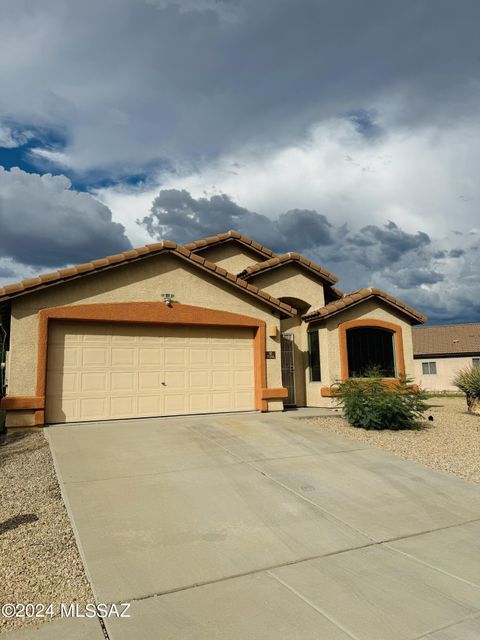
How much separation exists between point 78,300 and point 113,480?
564 centimetres

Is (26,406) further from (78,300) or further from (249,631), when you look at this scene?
(249,631)

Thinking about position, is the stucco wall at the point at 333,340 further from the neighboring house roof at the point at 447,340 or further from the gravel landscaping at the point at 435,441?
the neighboring house roof at the point at 447,340

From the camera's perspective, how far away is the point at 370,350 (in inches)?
653

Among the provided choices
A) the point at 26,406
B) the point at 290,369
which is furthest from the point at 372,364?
the point at 26,406

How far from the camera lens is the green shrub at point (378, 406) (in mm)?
11172

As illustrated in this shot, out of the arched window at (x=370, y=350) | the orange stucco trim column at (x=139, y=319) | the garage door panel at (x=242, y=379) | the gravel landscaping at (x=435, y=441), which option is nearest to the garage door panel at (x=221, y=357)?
the garage door panel at (x=242, y=379)

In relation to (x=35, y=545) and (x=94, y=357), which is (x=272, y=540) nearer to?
(x=35, y=545)

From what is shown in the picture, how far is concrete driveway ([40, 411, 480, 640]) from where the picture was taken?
366 cm

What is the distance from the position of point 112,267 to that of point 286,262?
20.5 feet

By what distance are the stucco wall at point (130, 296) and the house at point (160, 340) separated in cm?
2

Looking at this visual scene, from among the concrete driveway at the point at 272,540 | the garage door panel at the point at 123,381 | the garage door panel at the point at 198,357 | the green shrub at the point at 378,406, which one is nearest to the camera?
the concrete driveway at the point at 272,540

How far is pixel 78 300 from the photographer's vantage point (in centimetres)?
1130

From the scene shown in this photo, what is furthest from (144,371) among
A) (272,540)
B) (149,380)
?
(272,540)

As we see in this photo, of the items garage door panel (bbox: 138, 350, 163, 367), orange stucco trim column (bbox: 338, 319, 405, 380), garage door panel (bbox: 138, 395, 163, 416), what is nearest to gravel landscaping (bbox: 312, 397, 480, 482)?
orange stucco trim column (bbox: 338, 319, 405, 380)
